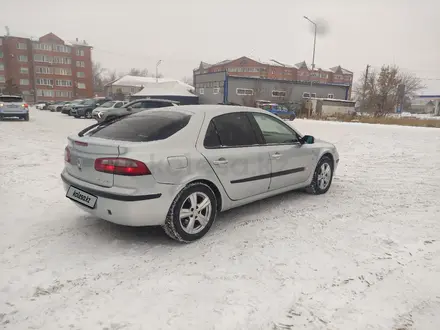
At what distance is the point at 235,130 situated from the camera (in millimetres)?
4012

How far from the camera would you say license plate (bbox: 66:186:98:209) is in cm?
329

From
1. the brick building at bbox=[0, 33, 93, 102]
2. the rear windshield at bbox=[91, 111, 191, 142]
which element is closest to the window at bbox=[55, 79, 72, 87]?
the brick building at bbox=[0, 33, 93, 102]

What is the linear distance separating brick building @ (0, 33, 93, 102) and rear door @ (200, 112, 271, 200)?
80.3 meters

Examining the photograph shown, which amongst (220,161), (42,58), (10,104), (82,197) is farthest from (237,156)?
(42,58)

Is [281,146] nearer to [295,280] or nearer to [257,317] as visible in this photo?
[295,280]

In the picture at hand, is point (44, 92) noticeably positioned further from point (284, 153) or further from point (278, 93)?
point (284, 153)

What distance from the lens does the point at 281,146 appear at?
4492 mm

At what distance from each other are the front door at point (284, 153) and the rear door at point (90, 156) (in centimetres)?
203

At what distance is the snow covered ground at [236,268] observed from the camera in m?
2.34

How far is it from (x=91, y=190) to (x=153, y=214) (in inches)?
27.7

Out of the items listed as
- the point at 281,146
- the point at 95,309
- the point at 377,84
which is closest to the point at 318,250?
the point at 281,146

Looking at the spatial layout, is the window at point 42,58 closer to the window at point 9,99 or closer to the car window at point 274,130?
the window at point 9,99

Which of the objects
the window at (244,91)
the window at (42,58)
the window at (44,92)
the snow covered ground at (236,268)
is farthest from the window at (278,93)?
the window at (42,58)

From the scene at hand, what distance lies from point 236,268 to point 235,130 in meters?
1.73
